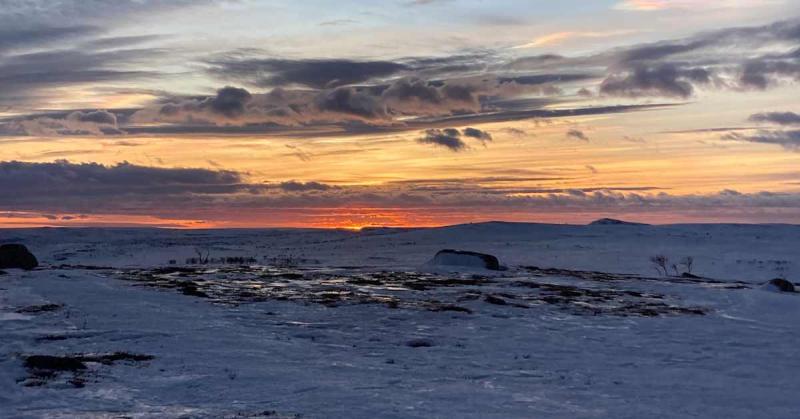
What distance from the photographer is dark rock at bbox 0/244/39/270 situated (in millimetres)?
39688

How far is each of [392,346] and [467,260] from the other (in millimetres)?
27816

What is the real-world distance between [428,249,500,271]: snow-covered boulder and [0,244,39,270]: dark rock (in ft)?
77.2

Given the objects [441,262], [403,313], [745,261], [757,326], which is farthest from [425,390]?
[745,261]

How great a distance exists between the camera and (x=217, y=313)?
23484 millimetres

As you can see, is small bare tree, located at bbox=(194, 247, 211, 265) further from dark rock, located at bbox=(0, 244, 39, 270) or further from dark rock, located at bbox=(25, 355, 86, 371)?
dark rock, located at bbox=(25, 355, 86, 371)

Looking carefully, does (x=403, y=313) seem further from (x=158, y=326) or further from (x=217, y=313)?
(x=158, y=326)

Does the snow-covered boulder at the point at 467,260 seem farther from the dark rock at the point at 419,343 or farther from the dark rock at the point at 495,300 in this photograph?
the dark rock at the point at 419,343

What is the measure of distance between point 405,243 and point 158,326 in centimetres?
6343

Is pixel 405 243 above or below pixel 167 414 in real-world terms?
below

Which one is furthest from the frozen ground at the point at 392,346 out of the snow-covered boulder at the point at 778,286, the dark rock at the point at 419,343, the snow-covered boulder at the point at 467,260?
the snow-covered boulder at the point at 467,260

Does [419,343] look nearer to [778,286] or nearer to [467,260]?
[778,286]

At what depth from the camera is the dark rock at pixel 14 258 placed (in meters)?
39.7

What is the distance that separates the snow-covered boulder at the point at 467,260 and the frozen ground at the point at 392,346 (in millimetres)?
6166

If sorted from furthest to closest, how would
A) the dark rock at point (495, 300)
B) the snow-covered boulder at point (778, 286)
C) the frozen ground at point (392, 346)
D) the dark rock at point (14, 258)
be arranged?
the dark rock at point (14, 258) < the snow-covered boulder at point (778, 286) < the dark rock at point (495, 300) < the frozen ground at point (392, 346)
